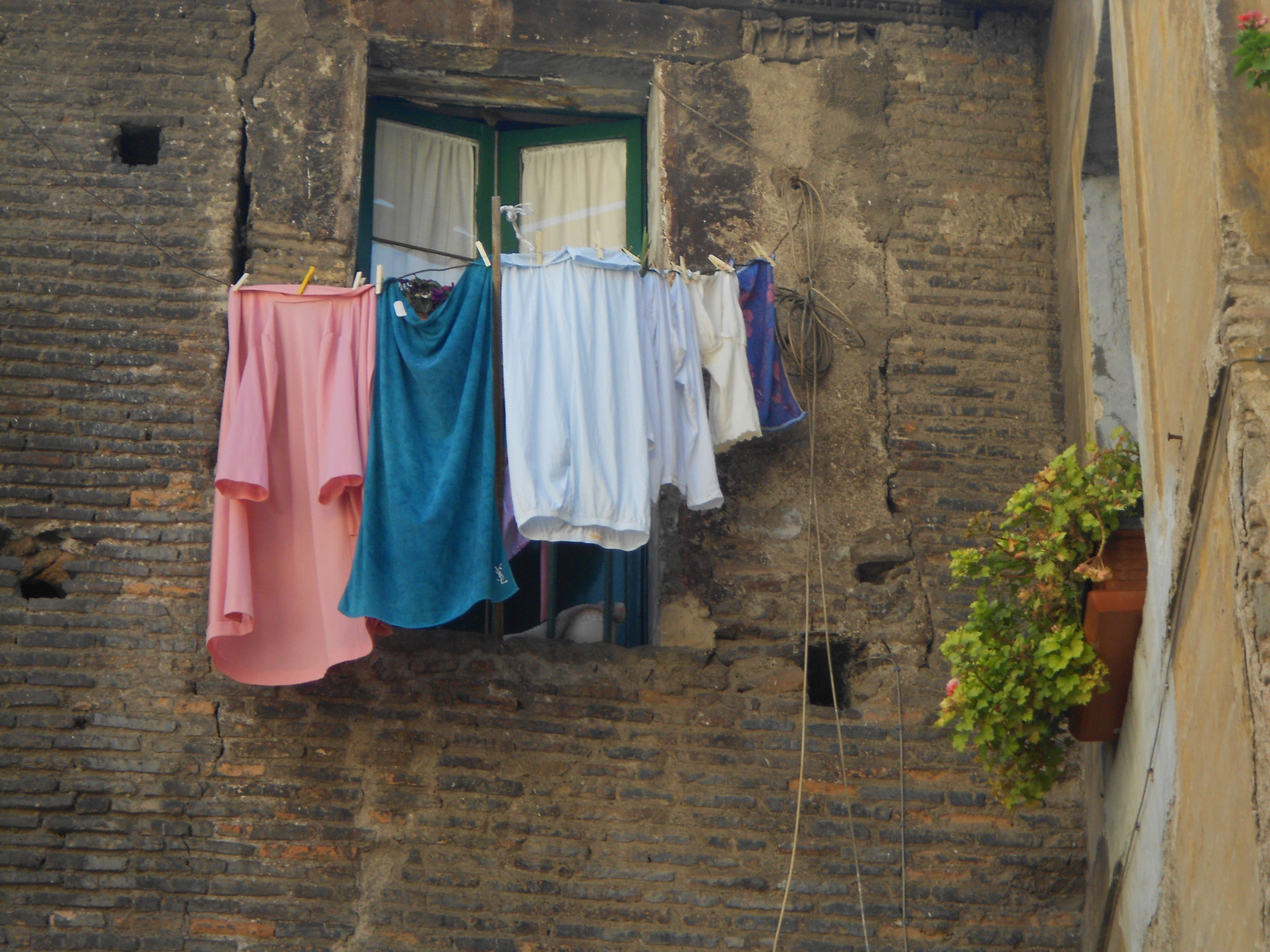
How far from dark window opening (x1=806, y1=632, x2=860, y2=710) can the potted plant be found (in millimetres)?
960

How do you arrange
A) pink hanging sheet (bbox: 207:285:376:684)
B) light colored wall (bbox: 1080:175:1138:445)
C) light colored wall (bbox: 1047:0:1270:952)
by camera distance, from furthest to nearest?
light colored wall (bbox: 1080:175:1138:445) < pink hanging sheet (bbox: 207:285:376:684) < light colored wall (bbox: 1047:0:1270:952)

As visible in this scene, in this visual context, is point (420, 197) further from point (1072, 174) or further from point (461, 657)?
point (1072, 174)

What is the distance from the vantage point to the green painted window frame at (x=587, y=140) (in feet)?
23.8

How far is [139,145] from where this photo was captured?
22.8ft

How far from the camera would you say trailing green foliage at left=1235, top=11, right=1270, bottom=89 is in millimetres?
4363

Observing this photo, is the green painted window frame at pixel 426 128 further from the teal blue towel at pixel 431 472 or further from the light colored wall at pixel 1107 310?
the light colored wall at pixel 1107 310

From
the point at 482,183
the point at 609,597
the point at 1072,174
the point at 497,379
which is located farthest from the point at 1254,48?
the point at 482,183

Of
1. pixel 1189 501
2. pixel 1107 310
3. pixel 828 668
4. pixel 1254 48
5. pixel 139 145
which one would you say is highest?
pixel 139 145

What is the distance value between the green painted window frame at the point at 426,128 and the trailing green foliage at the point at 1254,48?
12.2 feet

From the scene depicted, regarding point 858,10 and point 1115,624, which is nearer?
point 1115,624

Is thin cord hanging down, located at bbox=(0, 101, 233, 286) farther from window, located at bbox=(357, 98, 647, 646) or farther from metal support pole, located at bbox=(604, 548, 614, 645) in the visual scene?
metal support pole, located at bbox=(604, 548, 614, 645)

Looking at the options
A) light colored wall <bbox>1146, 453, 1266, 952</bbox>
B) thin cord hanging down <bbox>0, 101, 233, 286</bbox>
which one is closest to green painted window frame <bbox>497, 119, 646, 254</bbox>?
thin cord hanging down <bbox>0, 101, 233, 286</bbox>

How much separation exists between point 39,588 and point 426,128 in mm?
2814

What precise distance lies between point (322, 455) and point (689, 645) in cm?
168
